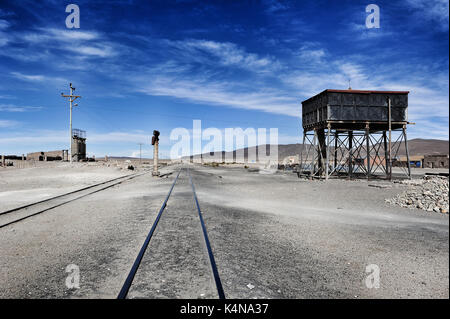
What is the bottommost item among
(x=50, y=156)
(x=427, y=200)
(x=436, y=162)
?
(x=427, y=200)

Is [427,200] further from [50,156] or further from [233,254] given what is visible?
[50,156]

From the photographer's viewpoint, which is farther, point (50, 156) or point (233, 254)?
point (50, 156)

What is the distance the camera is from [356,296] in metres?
3.91

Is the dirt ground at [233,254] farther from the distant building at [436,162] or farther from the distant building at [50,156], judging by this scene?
the distant building at [436,162]

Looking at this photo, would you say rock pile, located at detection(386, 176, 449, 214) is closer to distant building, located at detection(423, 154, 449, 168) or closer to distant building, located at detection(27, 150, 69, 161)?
distant building, located at detection(27, 150, 69, 161)

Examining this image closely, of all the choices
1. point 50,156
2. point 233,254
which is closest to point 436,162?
point 233,254

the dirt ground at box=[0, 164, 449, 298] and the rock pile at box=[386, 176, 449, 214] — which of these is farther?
the rock pile at box=[386, 176, 449, 214]

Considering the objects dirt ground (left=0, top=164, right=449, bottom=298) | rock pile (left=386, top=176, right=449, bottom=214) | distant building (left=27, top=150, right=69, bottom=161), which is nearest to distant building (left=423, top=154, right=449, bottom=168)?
rock pile (left=386, top=176, right=449, bottom=214)

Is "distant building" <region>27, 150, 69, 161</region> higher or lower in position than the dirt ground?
higher

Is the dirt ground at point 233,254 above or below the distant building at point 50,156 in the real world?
below

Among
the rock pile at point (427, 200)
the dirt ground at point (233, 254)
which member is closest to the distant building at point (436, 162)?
the rock pile at point (427, 200)

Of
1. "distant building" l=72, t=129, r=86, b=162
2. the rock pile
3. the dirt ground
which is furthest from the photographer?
"distant building" l=72, t=129, r=86, b=162
